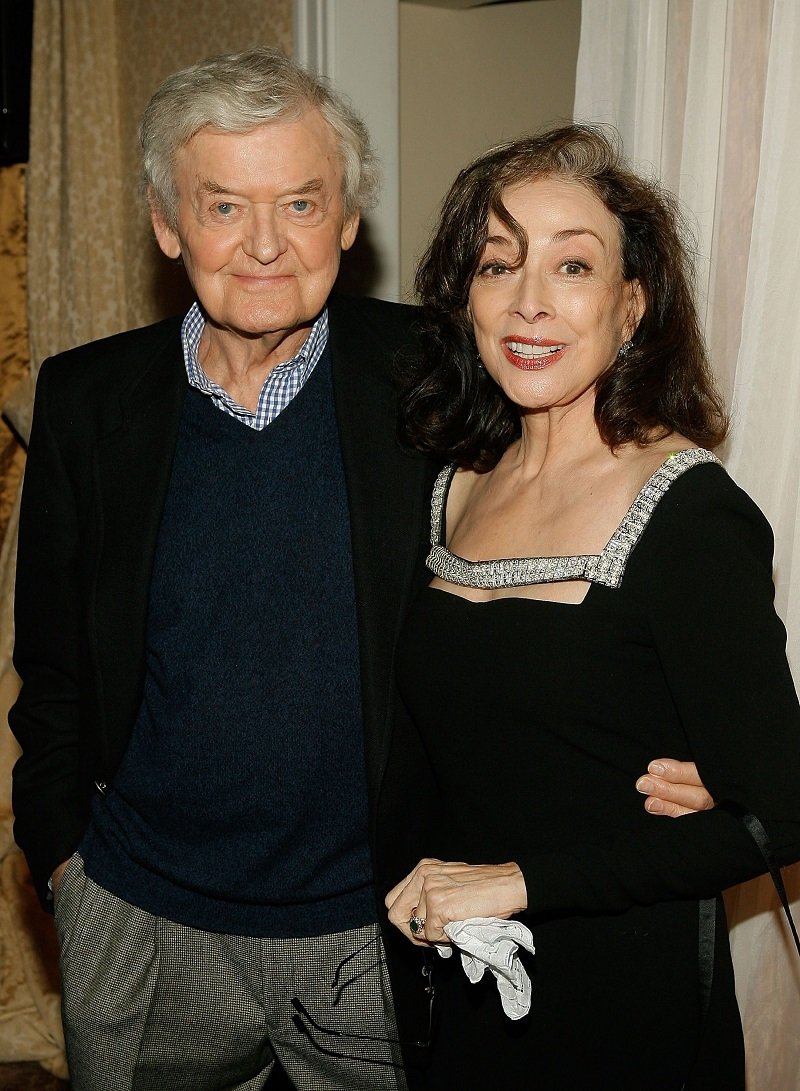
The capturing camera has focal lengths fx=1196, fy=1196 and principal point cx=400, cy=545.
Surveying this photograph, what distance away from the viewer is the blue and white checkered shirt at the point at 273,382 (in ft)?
5.88

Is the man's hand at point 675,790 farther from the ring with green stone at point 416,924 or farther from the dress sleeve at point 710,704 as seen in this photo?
the ring with green stone at point 416,924

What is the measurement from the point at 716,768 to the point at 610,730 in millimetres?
142

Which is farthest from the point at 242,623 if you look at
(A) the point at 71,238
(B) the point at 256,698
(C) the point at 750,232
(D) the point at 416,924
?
(A) the point at 71,238

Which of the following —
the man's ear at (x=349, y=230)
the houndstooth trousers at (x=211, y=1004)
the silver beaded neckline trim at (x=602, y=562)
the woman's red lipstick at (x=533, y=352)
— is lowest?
the houndstooth trousers at (x=211, y=1004)

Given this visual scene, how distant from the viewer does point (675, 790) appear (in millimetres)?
1378

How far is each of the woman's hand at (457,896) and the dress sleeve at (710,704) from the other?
0.02 meters

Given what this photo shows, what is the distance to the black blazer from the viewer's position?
1.70 meters

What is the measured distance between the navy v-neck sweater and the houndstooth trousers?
0.05 metres

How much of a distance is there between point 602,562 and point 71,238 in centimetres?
217

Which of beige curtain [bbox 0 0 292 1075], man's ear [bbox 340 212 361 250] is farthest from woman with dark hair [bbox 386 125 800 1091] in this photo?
beige curtain [bbox 0 0 292 1075]

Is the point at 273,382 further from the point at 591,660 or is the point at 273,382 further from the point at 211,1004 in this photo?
the point at 211,1004

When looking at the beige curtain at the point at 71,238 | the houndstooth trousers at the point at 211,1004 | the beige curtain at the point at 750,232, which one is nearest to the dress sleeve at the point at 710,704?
the beige curtain at the point at 750,232

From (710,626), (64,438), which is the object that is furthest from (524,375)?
(64,438)

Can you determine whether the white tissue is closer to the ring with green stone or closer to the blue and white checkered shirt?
the ring with green stone
